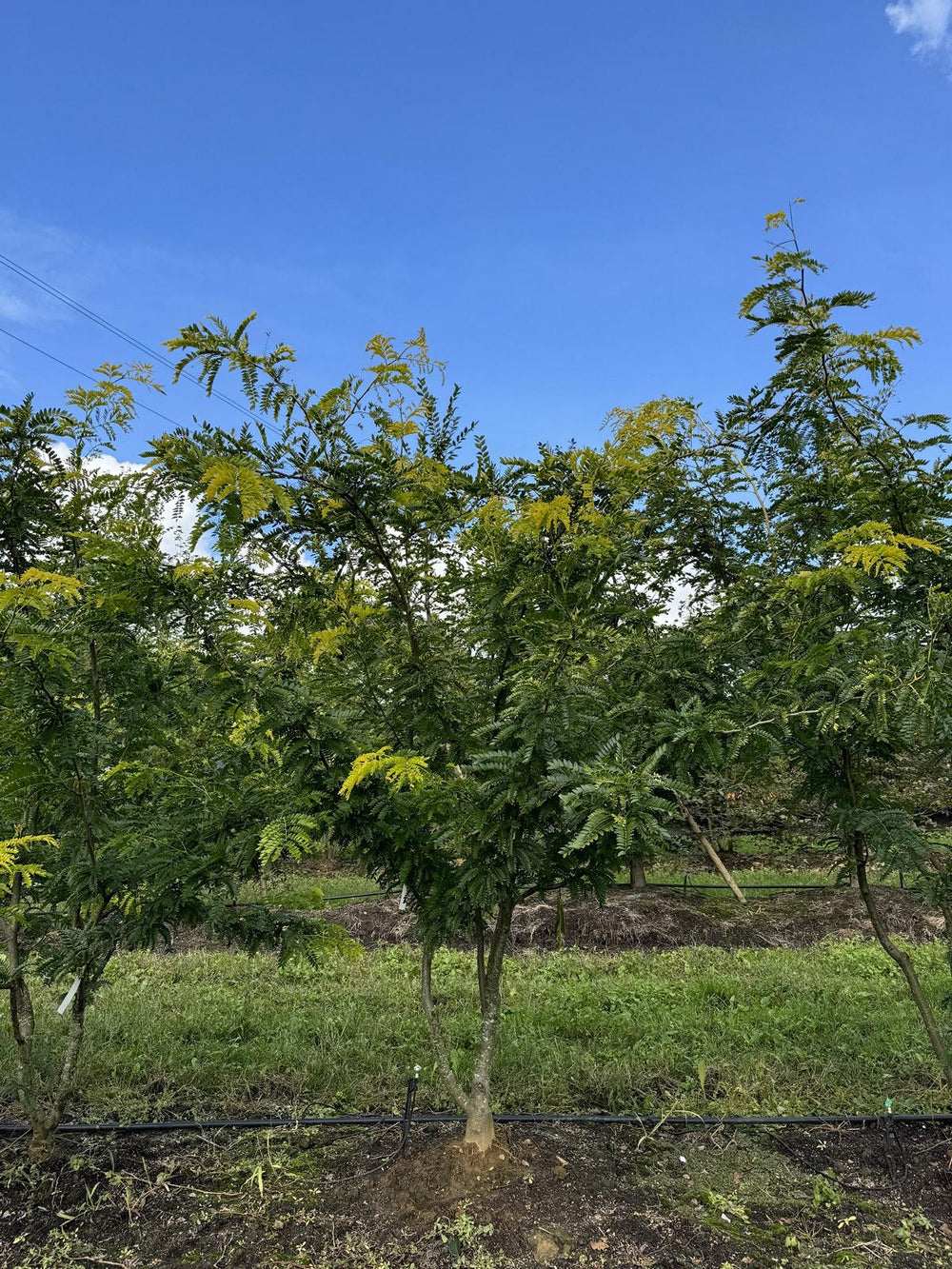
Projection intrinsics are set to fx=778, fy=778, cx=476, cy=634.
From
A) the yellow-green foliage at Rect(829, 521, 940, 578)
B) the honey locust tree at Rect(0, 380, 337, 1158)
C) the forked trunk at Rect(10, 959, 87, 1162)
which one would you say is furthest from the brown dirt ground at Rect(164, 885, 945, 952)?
the yellow-green foliage at Rect(829, 521, 940, 578)

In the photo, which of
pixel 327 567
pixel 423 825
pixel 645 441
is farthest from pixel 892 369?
pixel 423 825

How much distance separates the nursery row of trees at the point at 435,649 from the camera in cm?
225

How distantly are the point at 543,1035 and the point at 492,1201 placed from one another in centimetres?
190

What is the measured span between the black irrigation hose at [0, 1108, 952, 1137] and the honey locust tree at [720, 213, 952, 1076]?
3.79 ft

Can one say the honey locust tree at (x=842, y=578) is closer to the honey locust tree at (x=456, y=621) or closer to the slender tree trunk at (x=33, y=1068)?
the honey locust tree at (x=456, y=621)

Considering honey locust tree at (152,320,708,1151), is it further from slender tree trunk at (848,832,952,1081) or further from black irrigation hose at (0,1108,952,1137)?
slender tree trunk at (848,832,952,1081)

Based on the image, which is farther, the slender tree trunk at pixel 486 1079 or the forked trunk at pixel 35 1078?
the forked trunk at pixel 35 1078

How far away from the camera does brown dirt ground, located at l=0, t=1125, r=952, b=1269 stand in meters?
2.56

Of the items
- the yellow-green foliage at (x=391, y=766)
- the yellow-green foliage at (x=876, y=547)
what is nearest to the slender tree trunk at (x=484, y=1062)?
the yellow-green foliage at (x=391, y=766)

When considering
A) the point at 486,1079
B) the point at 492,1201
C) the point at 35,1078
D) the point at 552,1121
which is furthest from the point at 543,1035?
the point at 35,1078

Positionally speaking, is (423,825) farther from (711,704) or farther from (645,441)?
(645,441)

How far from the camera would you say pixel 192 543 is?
212cm

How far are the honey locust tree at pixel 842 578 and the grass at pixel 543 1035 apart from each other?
1254mm

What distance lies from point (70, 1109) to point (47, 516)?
292 cm
